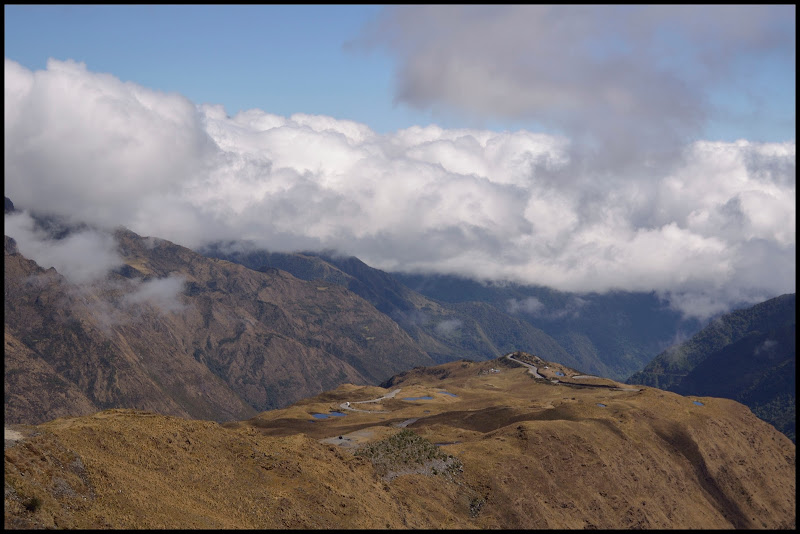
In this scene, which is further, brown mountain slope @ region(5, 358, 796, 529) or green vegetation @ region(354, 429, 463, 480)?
green vegetation @ region(354, 429, 463, 480)

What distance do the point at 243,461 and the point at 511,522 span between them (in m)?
41.0

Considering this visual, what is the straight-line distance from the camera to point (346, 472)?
91.1 meters

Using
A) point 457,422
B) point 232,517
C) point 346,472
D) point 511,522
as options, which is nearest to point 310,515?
point 232,517

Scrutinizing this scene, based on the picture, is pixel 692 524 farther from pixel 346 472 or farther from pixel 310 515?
pixel 310 515

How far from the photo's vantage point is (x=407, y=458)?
10744 cm

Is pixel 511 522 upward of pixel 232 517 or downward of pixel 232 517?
downward

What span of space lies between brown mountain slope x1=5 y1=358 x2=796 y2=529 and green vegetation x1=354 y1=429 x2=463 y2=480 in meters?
0.30

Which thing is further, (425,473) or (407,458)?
(407,458)

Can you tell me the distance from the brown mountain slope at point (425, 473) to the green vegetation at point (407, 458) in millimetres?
305

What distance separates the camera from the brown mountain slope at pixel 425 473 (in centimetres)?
6538

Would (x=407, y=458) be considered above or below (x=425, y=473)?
above

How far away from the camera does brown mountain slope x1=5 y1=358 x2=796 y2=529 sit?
6538 cm

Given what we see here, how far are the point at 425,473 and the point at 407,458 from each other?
4147 millimetres

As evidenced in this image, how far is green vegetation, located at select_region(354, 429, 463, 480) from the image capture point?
343 ft
